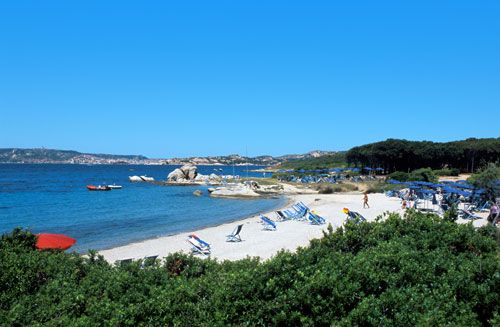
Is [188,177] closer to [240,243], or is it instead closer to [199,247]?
[240,243]

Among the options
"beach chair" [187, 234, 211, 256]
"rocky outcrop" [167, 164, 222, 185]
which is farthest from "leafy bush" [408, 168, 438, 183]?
"beach chair" [187, 234, 211, 256]

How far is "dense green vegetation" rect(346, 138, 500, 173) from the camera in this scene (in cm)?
6619

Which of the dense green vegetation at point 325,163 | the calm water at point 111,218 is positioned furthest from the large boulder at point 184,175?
the calm water at point 111,218

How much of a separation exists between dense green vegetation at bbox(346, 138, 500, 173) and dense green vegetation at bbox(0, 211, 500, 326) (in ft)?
218

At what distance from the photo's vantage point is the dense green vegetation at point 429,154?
66.2 meters

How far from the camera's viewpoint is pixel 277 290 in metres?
4.26

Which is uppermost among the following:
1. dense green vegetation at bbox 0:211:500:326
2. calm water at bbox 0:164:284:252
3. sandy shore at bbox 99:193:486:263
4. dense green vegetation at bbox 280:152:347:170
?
dense green vegetation at bbox 280:152:347:170

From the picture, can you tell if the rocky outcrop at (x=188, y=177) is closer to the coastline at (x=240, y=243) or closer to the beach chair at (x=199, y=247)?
the coastline at (x=240, y=243)

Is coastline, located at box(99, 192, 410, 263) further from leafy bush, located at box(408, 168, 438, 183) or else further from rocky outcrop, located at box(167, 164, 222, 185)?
rocky outcrop, located at box(167, 164, 222, 185)

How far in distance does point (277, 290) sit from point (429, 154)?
70719mm

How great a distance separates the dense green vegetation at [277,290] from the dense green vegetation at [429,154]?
66.4m

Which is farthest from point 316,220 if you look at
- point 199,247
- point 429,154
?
point 429,154

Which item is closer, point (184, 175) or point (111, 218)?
point (111, 218)

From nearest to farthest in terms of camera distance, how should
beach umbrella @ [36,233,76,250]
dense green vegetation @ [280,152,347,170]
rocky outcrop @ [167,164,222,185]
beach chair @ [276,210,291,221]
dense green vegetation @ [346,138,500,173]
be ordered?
beach umbrella @ [36,233,76,250] < beach chair @ [276,210,291,221] < dense green vegetation @ [346,138,500,173] < rocky outcrop @ [167,164,222,185] < dense green vegetation @ [280,152,347,170]
